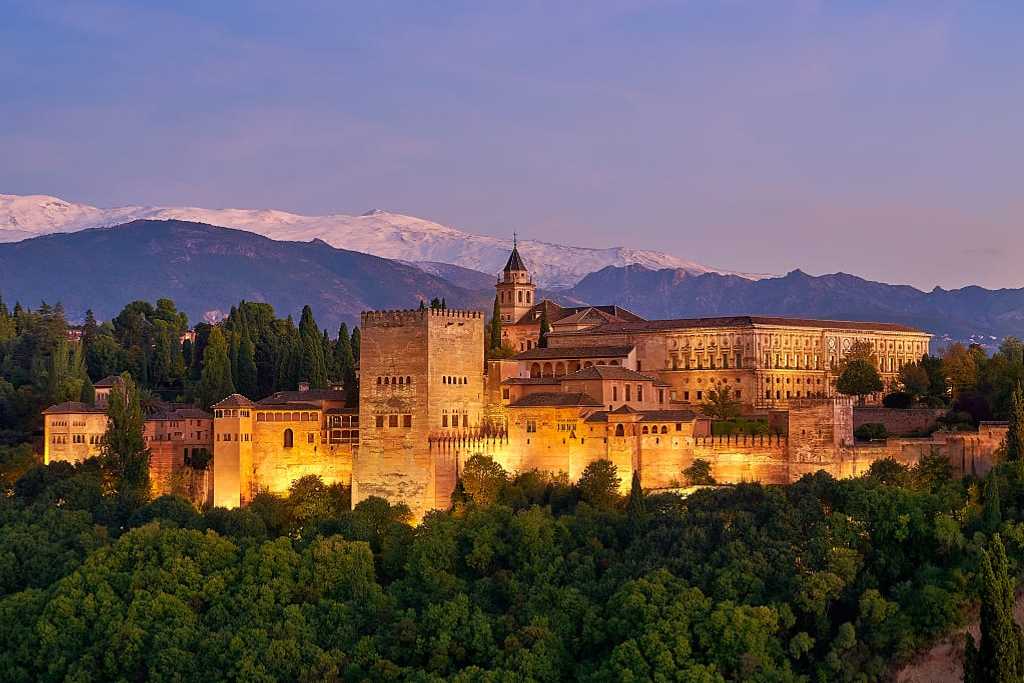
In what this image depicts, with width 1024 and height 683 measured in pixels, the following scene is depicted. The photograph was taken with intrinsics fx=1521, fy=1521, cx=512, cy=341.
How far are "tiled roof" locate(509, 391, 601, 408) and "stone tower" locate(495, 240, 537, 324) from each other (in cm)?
2961

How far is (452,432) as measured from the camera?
5081 centimetres

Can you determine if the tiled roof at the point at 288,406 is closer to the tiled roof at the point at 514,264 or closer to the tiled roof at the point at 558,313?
the tiled roof at the point at 558,313

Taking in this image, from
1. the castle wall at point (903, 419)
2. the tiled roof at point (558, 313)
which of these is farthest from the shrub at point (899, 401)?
the tiled roof at point (558, 313)

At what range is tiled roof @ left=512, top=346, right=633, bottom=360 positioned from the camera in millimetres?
63312

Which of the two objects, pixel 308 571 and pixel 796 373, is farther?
pixel 796 373

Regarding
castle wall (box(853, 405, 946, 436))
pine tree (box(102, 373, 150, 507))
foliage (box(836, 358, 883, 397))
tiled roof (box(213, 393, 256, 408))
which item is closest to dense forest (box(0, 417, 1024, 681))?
pine tree (box(102, 373, 150, 507))

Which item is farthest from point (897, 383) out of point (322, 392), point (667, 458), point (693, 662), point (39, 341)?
point (39, 341)

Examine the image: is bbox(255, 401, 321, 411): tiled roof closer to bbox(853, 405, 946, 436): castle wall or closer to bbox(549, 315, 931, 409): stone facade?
bbox(549, 315, 931, 409): stone facade

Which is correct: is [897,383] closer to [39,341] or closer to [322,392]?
[322,392]

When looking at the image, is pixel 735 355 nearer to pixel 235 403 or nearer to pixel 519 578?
pixel 235 403

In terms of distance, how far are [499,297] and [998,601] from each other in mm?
51949

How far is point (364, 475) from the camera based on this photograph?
2003 inches

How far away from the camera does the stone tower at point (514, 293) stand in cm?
8269

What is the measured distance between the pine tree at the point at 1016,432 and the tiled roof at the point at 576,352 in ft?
68.4
